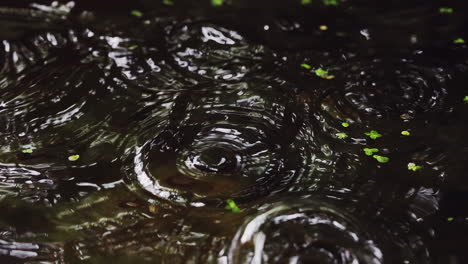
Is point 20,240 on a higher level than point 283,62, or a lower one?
lower

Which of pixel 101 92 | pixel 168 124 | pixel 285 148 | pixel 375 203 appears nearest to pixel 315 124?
pixel 285 148

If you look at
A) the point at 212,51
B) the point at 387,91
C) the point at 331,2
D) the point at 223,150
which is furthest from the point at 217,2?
the point at 223,150

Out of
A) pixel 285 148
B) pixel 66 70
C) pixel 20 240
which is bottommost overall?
pixel 20 240

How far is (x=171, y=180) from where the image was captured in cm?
340

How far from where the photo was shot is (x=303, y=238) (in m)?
2.97

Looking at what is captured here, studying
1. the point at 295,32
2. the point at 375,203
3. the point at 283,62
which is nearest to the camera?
the point at 375,203

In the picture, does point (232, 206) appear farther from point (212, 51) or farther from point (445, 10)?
point (445, 10)

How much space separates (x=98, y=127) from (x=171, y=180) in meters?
0.95

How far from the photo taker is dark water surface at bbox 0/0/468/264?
3.04 metres

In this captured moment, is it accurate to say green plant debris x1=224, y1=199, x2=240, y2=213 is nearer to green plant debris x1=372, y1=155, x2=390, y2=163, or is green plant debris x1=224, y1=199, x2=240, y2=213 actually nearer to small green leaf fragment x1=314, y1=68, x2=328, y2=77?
green plant debris x1=372, y1=155, x2=390, y2=163

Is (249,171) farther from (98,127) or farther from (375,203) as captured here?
(98,127)

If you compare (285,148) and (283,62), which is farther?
(283,62)

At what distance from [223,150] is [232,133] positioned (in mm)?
226

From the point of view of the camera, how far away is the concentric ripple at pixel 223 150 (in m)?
3.37
